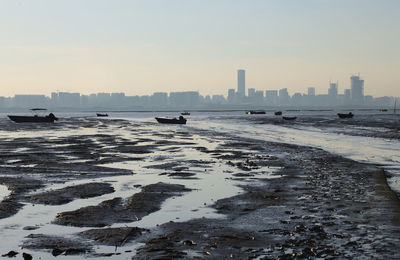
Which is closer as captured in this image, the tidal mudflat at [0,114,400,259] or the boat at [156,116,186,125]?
the tidal mudflat at [0,114,400,259]

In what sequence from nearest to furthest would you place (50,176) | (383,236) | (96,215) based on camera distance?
1. (383,236)
2. (96,215)
3. (50,176)

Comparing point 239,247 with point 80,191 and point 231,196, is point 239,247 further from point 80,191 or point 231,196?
point 80,191

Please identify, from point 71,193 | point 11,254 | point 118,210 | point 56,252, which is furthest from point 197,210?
point 11,254

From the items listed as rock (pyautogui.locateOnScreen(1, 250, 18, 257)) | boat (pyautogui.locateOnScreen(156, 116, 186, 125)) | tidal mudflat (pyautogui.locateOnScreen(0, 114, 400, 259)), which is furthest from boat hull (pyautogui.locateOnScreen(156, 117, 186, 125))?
rock (pyautogui.locateOnScreen(1, 250, 18, 257))

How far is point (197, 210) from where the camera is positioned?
13625mm

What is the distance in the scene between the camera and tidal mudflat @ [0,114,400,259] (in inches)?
378

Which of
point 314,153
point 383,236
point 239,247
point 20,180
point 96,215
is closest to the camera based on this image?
point 239,247

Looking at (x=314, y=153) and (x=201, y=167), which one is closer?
(x=201, y=167)

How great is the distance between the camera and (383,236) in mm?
10367

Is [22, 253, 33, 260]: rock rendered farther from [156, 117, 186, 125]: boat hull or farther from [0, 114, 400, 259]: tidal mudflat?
[156, 117, 186, 125]: boat hull

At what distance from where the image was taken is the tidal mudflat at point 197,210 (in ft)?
31.5

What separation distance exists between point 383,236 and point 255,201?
5156 millimetres

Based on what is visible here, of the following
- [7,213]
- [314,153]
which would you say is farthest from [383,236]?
[314,153]

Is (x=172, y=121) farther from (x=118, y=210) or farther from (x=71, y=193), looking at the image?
(x=118, y=210)
